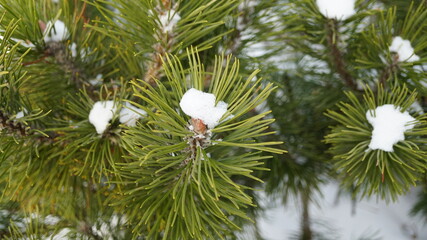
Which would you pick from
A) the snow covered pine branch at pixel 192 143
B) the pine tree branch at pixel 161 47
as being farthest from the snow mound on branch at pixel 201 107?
the pine tree branch at pixel 161 47

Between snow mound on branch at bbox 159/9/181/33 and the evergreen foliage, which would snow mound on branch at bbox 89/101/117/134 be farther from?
snow mound on branch at bbox 159/9/181/33

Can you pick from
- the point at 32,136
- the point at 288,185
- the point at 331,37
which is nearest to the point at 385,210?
the point at 288,185

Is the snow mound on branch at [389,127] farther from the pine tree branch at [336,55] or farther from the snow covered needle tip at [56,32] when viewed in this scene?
the snow covered needle tip at [56,32]

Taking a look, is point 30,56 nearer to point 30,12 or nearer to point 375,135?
point 30,12

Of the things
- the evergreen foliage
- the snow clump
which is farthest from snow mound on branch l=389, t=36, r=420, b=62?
the snow clump

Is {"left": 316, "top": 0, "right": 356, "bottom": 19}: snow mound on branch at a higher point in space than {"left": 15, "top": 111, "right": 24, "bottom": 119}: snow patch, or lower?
higher
